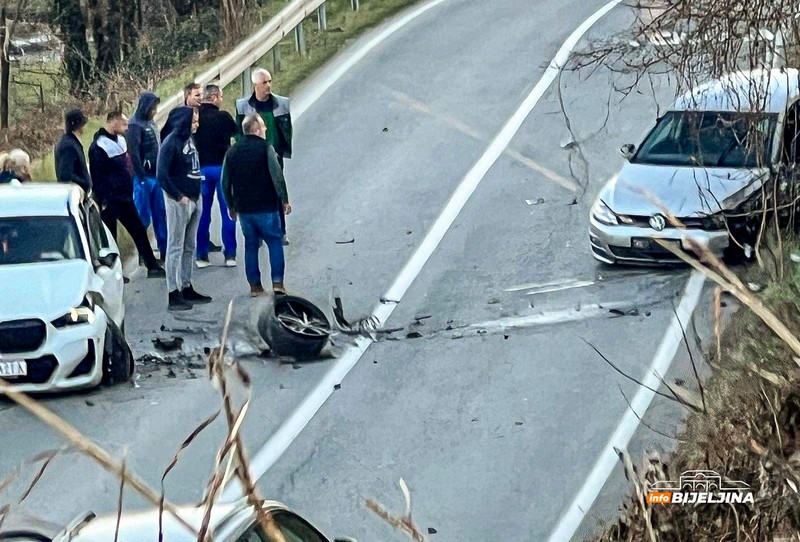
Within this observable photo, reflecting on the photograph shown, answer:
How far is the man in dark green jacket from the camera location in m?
14.4

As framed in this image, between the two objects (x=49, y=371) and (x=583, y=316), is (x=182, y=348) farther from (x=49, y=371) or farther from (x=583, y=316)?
(x=583, y=316)

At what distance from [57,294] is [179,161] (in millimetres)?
2225

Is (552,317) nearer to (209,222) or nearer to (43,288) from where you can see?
(209,222)

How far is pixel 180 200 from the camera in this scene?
42.6ft

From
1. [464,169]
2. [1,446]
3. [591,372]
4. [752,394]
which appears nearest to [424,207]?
[464,169]

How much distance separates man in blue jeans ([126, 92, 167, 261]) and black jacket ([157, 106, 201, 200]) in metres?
0.67

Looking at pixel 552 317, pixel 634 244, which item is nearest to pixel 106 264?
pixel 552 317

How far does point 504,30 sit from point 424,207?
24.6 feet

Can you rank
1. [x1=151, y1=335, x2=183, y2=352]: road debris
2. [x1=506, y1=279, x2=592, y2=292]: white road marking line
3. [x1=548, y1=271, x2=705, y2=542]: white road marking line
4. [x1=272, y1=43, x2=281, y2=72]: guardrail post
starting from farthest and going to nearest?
[x1=272, y1=43, x2=281, y2=72]: guardrail post → [x1=506, y1=279, x2=592, y2=292]: white road marking line → [x1=151, y1=335, x2=183, y2=352]: road debris → [x1=548, y1=271, x2=705, y2=542]: white road marking line

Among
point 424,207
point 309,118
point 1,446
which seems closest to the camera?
point 1,446

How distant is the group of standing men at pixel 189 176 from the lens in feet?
42.4

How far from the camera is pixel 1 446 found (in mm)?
10234
